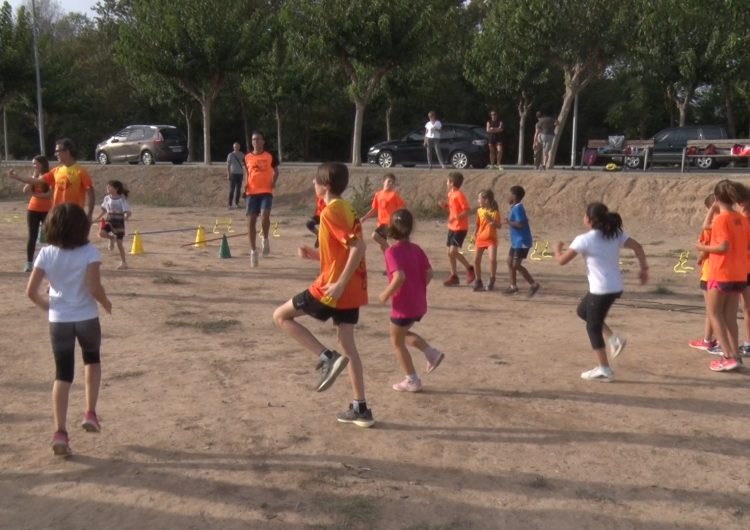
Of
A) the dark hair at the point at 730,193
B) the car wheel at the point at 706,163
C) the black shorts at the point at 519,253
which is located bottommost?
the black shorts at the point at 519,253

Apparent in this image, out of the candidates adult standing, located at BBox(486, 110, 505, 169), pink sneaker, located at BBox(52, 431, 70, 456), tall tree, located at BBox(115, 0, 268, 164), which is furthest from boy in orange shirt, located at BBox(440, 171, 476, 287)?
tall tree, located at BBox(115, 0, 268, 164)

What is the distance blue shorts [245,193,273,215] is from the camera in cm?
1259

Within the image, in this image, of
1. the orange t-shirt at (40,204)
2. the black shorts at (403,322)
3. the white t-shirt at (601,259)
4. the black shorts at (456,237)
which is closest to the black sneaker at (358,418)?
the black shorts at (403,322)

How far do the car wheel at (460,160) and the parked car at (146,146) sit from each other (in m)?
10.3

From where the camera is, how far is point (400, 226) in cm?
593

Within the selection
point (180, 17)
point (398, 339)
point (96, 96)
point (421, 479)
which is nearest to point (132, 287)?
point (398, 339)

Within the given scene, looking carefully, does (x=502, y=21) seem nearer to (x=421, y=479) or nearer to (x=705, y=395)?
(x=705, y=395)

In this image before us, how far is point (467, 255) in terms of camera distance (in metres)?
14.4

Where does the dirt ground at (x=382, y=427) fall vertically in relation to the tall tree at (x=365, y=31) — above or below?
below

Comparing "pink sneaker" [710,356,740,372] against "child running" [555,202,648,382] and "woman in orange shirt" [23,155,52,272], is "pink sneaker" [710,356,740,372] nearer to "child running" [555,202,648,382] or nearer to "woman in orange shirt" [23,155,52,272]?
"child running" [555,202,648,382]

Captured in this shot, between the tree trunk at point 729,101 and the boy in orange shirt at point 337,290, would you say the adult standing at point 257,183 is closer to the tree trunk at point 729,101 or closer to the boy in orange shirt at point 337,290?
the boy in orange shirt at point 337,290

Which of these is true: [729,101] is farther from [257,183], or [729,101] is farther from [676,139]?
[257,183]

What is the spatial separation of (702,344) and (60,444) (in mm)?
5658

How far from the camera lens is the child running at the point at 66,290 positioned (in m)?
4.81
